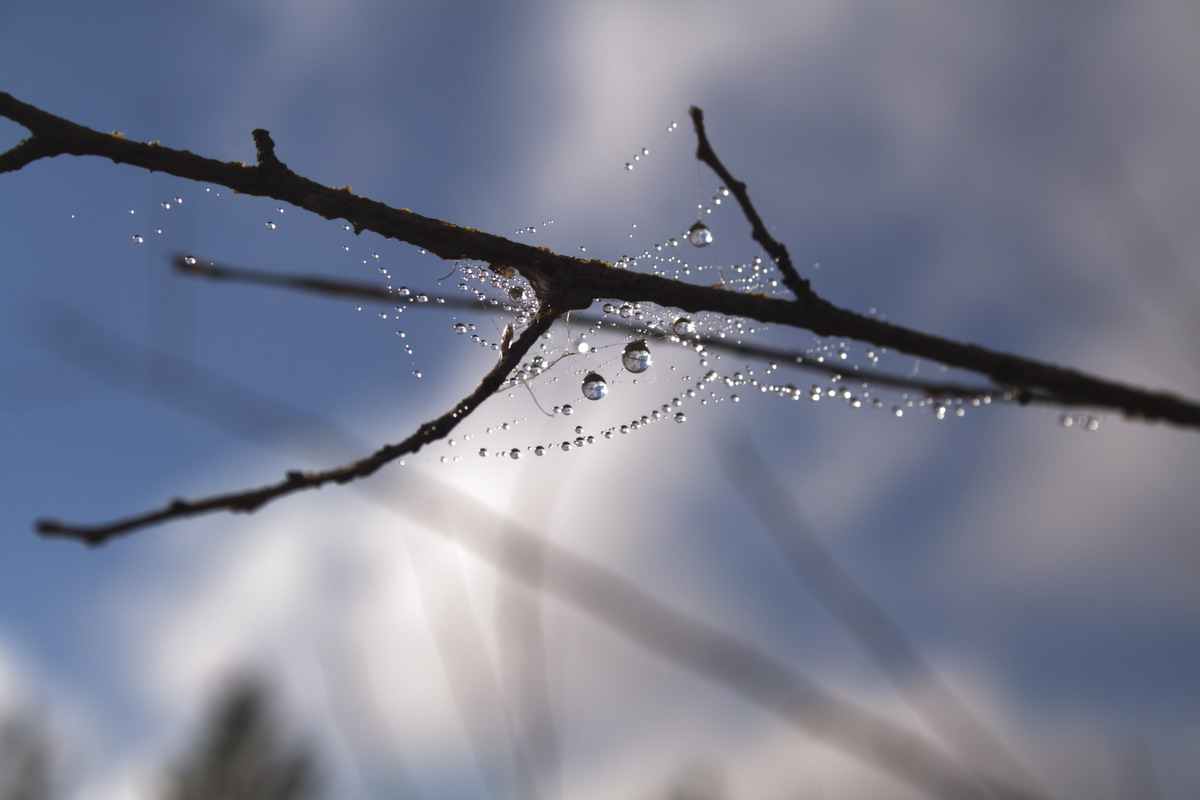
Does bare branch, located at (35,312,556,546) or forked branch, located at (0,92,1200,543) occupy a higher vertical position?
forked branch, located at (0,92,1200,543)

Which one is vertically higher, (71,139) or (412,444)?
(71,139)

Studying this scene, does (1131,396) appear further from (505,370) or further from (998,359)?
(505,370)

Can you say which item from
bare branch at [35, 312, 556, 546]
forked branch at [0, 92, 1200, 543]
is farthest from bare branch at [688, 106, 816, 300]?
bare branch at [35, 312, 556, 546]

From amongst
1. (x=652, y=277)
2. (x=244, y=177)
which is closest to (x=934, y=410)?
(x=652, y=277)

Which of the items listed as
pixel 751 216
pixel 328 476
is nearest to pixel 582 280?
pixel 751 216

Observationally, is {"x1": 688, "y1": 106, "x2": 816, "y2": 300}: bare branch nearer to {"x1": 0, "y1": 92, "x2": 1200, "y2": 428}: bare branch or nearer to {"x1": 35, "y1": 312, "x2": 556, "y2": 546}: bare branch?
{"x1": 0, "y1": 92, "x2": 1200, "y2": 428}: bare branch

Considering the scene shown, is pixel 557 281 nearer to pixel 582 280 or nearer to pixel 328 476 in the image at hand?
pixel 582 280

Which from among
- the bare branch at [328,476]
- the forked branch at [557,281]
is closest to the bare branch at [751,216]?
the forked branch at [557,281]

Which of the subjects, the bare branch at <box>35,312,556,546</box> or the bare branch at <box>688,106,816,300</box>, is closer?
the bare branch at <box>35,312,556,546</box>

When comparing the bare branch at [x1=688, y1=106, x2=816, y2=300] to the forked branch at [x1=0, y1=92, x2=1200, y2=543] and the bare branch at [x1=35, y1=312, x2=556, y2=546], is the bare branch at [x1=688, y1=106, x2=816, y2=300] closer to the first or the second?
the forked branch at [x1=0, y1=92, x2=1200, y2=543]
